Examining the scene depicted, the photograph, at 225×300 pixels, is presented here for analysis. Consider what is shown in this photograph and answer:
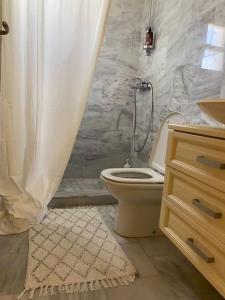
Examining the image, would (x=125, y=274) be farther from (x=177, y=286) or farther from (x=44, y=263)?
(x=44, y=263)

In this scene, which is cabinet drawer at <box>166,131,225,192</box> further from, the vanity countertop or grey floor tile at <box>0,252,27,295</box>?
grey floor tile at <box>0,252,27,295</box>

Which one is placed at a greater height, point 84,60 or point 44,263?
point 84,60

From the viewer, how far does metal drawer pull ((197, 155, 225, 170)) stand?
0.89 m

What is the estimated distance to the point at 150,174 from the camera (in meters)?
1.93

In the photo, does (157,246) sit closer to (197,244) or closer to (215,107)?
(197,244)

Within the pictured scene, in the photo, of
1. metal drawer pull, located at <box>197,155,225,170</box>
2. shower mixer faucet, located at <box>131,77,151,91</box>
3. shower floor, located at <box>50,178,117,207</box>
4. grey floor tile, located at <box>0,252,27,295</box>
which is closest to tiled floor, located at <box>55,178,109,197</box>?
shower floor, located at <box>50,178,117,207</box>

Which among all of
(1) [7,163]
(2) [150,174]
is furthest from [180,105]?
(1) [7,163]

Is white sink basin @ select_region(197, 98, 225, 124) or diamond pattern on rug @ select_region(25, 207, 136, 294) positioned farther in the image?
diamond pattern on rug @ select_region(25, 207, 136, 294)

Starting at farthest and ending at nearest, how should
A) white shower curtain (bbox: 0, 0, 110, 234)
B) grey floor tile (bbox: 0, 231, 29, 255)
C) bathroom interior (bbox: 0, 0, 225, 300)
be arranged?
white shower curtain (bbox: 0, 0, 110, 234) < grey floor tile (bbox: 0, 231, 29, 255) < bathroom interior (bbox: 0, 0, 225, 300)

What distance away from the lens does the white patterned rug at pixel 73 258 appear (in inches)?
51.0

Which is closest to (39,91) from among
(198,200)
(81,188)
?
(81,188)

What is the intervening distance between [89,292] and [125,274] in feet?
0.74

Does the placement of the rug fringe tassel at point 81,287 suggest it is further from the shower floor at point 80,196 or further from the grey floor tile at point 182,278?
the shower floor at point 80,196

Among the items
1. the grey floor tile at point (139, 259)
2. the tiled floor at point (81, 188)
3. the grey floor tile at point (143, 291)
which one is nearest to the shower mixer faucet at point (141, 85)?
the tiled floor at point (81, 188)
